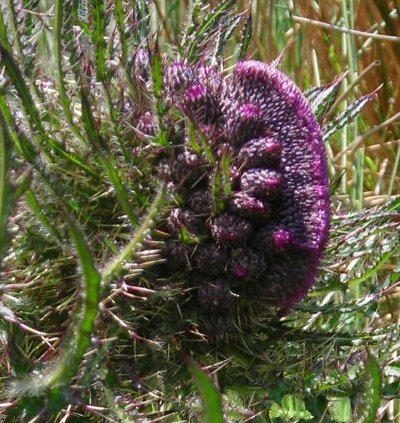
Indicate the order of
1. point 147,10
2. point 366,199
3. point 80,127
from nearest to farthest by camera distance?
point 80,127 → point 147,10 → point 366,199

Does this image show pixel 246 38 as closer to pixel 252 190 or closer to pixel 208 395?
pixel 252 190

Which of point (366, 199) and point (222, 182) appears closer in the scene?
point (222, 182)

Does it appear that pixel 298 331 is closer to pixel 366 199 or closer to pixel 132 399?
pixel 132 399

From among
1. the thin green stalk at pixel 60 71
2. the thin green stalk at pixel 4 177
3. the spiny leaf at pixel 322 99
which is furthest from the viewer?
the spiny leaf at pixel 322 99

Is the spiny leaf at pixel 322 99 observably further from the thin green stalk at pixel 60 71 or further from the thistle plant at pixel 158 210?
the thin green stalk at pixel 60 71

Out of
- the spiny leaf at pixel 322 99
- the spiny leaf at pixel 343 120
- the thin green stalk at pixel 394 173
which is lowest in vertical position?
the thin green stalk at pixel 394 173

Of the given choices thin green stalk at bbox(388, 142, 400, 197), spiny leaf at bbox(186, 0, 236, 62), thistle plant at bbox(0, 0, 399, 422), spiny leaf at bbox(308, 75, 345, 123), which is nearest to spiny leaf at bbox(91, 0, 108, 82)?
thistle plant at bbox(0, 0, 399, 422)

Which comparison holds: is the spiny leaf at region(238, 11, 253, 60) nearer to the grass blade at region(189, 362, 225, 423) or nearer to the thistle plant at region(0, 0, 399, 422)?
the thistle plant at region(0, 0, 399, 422)

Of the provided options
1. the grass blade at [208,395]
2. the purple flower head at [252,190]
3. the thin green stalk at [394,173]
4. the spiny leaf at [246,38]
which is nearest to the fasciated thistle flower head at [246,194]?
the purple flower head at [252,190]

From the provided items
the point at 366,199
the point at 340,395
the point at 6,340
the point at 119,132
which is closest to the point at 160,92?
the point at 119,132
